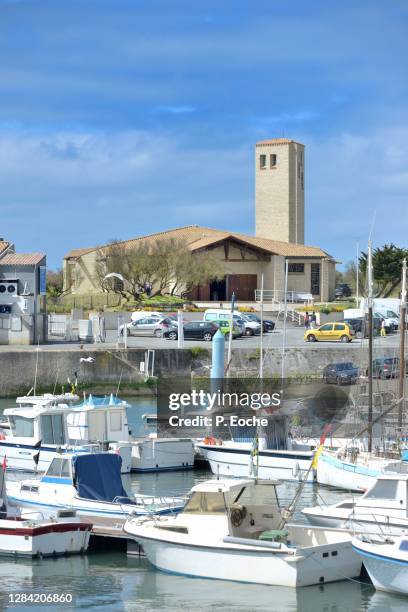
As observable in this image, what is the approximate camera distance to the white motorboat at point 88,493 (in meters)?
24.4

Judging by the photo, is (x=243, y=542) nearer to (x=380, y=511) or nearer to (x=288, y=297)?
(x=380, y=511)

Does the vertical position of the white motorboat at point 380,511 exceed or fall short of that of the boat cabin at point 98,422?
it falls short

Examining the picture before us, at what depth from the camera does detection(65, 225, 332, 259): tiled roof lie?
8588 centimetres

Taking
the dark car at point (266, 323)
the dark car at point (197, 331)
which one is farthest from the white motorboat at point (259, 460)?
the dark car at point (266, 323)

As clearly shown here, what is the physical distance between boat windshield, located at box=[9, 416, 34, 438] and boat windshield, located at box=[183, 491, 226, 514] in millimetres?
12931

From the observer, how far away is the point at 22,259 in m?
62.3

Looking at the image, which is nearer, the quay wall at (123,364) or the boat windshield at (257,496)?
the boat windshield at (257,496)

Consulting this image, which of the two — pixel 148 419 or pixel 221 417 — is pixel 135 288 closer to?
pixel 148 419

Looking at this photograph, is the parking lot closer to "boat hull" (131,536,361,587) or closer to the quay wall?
the quay wall

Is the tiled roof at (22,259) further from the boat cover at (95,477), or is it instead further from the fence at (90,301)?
the boat cover at (95,477)

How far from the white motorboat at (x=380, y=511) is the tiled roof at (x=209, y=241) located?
61.4 m

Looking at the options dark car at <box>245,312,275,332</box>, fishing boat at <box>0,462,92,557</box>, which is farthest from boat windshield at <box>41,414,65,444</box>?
dark car at <box>245,312,275,332</box>

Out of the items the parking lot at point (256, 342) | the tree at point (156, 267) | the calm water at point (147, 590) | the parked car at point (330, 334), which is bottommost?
the calm water at point (147, 590)

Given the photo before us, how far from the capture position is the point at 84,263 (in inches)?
3420
